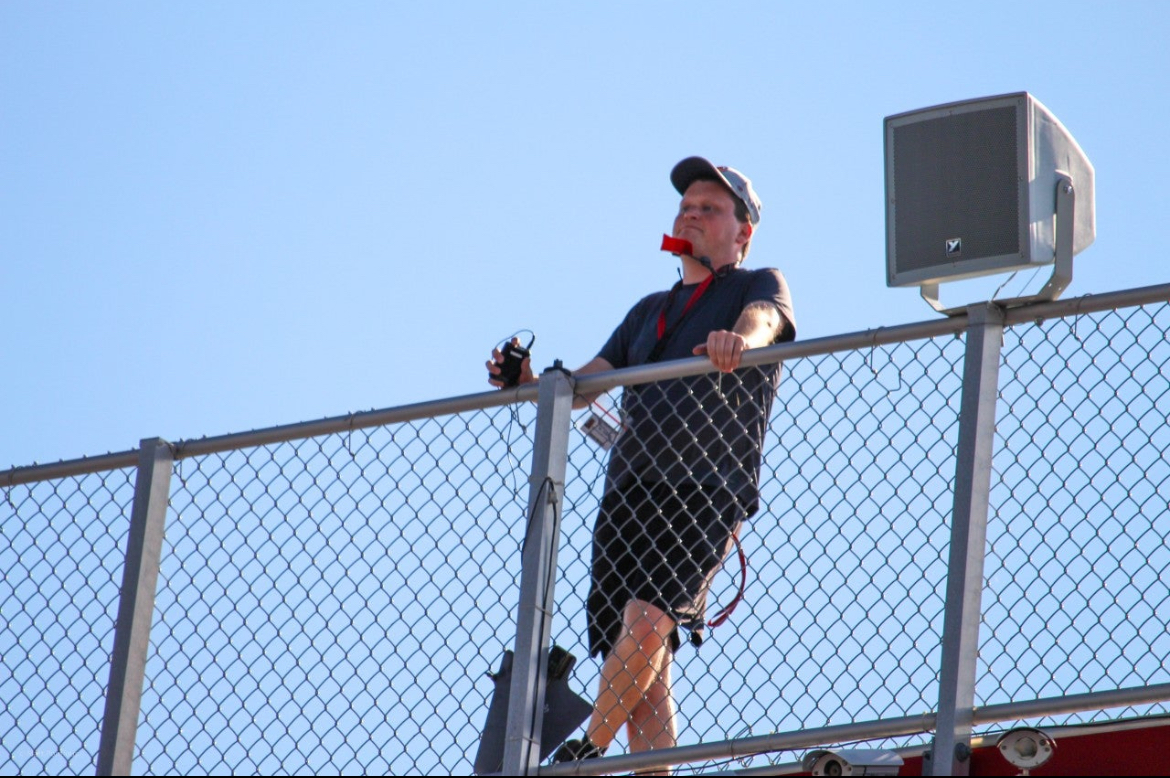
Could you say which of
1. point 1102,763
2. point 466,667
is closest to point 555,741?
point 466,667

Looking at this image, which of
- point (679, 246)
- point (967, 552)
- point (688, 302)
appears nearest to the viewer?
point (967, 552)

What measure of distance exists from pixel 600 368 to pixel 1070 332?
1689mm

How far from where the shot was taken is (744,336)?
5.01m

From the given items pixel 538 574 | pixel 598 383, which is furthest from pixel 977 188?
pixel 538 574

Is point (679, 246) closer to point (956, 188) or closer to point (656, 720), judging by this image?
point (956, 188)

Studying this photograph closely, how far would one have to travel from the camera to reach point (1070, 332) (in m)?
4.50

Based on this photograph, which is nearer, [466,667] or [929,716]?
[929,716]

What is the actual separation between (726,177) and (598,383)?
4.56 ft

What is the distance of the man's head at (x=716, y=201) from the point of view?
233 inches

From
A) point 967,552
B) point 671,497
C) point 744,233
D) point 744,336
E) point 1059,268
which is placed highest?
point 744,233

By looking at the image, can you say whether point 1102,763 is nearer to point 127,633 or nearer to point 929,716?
point 929,716

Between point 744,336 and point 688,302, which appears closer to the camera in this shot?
point 744,336

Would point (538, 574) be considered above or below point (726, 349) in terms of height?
below

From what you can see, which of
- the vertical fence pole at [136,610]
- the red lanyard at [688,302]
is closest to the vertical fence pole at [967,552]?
the red lanyard at [688,302]
